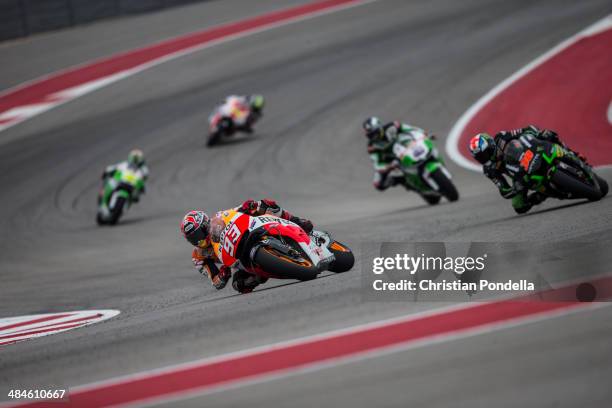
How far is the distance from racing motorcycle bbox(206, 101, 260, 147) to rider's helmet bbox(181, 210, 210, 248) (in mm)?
14892

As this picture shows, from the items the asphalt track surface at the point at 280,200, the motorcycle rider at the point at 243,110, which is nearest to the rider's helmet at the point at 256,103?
the motorcycle rider at the point at 243,110

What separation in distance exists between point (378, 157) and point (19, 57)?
21.9 meters

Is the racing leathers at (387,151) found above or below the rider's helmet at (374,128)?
below

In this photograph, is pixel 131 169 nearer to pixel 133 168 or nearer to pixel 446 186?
pixel 133 168

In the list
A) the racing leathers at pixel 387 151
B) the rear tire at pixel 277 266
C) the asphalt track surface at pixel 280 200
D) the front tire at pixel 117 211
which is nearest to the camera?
the asphalt track surface at pixel 280 200

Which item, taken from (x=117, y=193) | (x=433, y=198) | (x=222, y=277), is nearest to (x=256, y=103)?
(x=117, y=193)

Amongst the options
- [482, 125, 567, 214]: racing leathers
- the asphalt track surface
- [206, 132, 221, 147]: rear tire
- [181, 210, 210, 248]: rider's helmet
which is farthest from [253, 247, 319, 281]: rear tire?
[206, 132, 221, 147]: rear tire

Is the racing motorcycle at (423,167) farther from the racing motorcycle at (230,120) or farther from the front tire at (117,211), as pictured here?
the racing motorcycle at (230,120)

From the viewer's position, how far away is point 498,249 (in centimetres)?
822

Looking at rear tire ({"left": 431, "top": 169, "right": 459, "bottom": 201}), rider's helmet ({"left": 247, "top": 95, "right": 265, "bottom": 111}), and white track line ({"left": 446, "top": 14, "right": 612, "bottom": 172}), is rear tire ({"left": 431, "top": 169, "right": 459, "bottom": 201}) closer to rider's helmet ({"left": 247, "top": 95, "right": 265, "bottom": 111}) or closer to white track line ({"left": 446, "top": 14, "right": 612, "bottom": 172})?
white track line ({"left": 446, "top": 14, "right": 612, "bottom": 172})

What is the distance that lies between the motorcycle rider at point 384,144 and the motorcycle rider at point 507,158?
410cm

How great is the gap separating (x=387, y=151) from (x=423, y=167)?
928mm

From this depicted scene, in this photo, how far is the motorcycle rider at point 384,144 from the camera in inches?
612

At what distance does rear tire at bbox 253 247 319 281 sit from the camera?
28.3 ft
